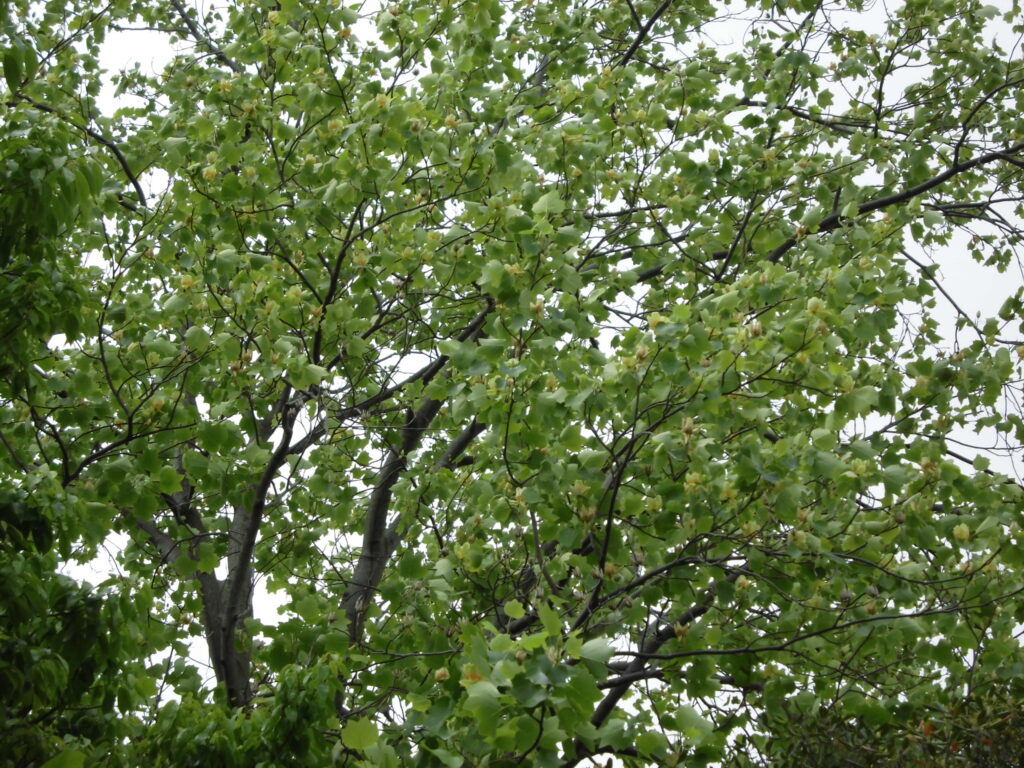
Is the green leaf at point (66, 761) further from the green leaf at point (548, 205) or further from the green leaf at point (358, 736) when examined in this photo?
the green leaf at point (548, 205)

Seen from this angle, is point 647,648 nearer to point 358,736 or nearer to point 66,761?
point 358,736

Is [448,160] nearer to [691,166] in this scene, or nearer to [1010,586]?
[691,166]

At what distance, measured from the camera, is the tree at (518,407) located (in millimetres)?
3979

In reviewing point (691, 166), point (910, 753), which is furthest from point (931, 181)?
point (910, 753)

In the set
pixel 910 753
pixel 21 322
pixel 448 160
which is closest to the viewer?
pixel 21 322

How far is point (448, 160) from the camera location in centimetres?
550

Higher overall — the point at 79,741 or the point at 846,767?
the point at 79,741

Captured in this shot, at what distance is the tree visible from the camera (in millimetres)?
3979

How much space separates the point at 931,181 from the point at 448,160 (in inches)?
126

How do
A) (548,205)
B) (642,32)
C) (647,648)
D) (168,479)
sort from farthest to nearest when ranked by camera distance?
(642,32) → (647,648) → (168,479) → (548,205)

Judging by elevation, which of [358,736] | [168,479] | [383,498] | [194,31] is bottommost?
[358,736]

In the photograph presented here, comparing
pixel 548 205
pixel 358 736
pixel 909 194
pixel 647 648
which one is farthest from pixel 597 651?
pixel 909 194

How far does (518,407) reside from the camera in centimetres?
463

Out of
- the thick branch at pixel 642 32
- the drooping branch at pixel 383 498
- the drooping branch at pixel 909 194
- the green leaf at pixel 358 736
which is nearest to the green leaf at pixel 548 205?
the drooping branch at pixel 383 498
